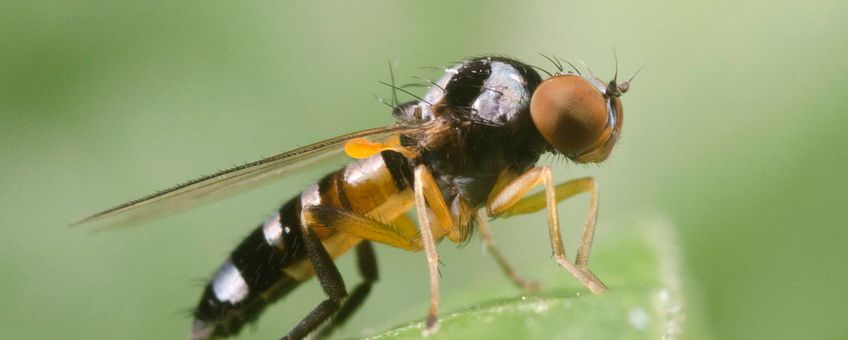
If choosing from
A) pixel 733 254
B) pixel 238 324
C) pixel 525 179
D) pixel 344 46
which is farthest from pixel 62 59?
pixel 733 254

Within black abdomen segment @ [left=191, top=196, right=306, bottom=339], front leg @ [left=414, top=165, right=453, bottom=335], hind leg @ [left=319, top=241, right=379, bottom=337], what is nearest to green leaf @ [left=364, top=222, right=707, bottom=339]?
front leg @ [left=414, top=165, right=453, bottom=335]

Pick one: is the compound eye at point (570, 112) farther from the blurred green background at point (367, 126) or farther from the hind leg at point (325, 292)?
the hind leg at point (325, 292)

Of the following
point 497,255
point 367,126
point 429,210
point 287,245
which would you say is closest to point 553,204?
point 429,210

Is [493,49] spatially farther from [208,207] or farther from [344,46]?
[208,207]

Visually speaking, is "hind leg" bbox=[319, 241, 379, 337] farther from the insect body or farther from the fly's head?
the fly's head

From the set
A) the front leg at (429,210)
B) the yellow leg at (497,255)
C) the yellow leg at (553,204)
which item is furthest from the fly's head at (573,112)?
the yellow leg at (497,255)
